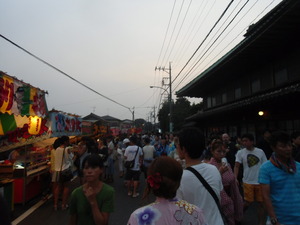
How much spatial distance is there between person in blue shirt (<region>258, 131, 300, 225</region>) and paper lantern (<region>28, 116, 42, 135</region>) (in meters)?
7.57

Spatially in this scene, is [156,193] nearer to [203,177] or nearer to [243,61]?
[203,177]

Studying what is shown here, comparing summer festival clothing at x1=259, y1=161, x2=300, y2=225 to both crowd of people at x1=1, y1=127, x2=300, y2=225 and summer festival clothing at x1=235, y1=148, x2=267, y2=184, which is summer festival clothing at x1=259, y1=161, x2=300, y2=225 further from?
summer festival clothing at x1=235, y1=148, x2=267, y2=184

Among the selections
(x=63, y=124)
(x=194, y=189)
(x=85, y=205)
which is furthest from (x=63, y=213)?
(x=63, y=124)

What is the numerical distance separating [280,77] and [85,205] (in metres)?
10.4

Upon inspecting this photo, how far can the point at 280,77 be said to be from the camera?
11.0m

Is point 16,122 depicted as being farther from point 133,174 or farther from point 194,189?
point 194,189

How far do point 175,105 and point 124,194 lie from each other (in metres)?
47.9

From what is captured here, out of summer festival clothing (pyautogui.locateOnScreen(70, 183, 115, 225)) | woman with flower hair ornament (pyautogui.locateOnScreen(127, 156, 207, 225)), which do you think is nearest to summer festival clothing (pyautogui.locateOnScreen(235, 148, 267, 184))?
summer festival clothing (pyautogui.locateOnScreen(70, 183, 115, 225))

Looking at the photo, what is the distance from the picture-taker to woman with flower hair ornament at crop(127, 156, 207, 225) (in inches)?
68.4

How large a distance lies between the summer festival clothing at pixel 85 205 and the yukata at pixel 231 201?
1.20m

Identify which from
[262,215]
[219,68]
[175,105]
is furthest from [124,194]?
[175,105]

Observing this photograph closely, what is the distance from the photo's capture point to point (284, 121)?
1020 centimetres

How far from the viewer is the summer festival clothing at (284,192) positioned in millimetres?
2984

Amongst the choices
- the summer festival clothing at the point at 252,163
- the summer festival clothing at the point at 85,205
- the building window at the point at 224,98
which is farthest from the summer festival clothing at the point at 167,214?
the building window at the point at 224,98
